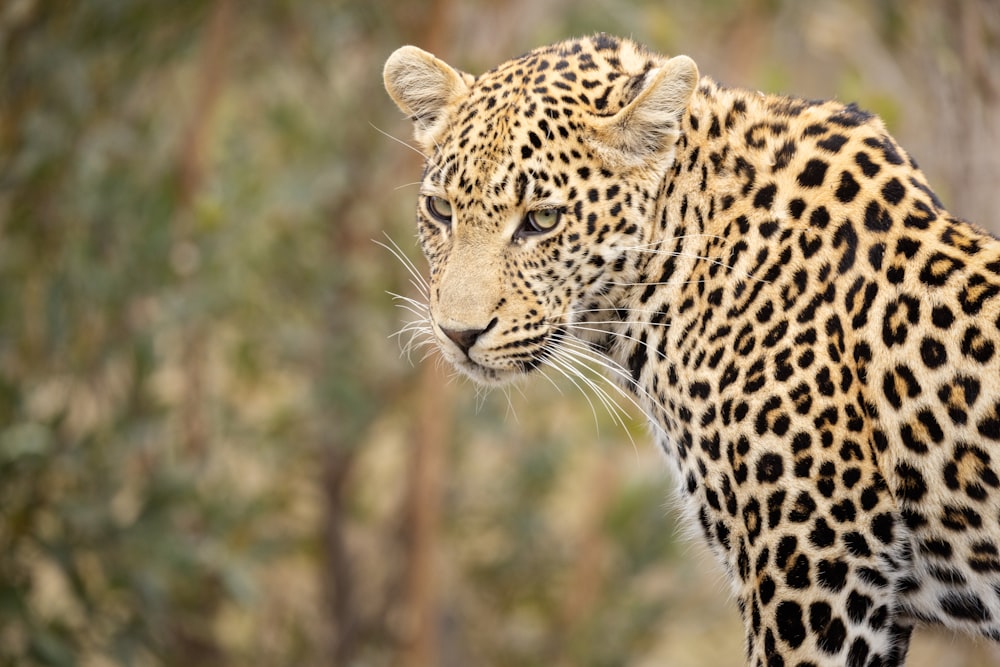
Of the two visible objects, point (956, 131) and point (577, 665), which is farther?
point (577, 665)

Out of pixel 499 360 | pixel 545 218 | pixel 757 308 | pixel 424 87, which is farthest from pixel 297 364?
pixel 757 308

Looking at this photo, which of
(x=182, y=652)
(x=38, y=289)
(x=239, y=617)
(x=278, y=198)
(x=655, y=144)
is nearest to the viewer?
(x=655, y=144)

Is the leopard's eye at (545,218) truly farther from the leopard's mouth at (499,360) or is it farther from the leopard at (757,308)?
the leopard's mouth at (499,360)

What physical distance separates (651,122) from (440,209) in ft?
2.73

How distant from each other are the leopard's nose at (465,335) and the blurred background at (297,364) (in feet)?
Result: 4.39

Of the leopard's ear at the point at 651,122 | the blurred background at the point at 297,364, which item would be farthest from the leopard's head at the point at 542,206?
the blurred background at the point at 297,364

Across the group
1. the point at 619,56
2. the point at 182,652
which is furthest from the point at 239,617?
the point at 619,56

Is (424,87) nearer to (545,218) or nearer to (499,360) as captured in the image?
(545,218)

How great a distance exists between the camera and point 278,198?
1044 centimetres

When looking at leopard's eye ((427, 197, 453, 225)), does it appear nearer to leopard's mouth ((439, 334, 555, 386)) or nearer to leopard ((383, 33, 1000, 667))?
leopard ((383, 33, 1000, 667))

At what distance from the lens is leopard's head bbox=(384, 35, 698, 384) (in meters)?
4.61

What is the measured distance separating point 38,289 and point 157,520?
1961mm

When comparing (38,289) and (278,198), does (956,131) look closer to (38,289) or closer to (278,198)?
(278,198)

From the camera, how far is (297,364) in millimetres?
12789
